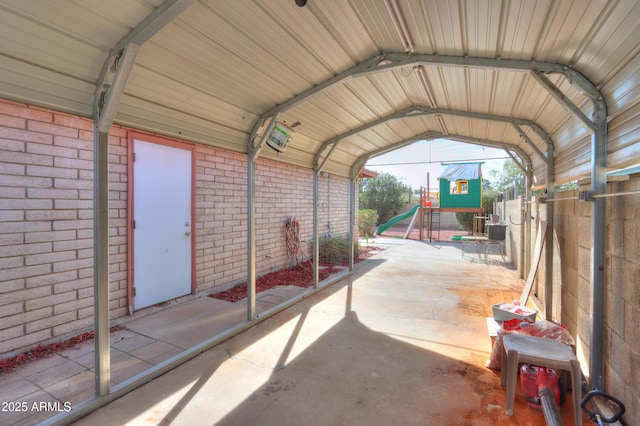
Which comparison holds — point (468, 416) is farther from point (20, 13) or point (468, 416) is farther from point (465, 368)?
point (20, 13)

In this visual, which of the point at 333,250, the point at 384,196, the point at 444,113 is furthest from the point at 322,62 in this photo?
the point at 384,196

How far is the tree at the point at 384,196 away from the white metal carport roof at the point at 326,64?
17.4m

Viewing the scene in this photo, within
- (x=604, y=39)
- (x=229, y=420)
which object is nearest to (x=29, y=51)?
(x=229, y=420)

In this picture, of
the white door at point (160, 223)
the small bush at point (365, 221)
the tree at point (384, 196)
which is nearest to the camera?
the white door at point (160, 223)

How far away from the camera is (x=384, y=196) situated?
2138cm

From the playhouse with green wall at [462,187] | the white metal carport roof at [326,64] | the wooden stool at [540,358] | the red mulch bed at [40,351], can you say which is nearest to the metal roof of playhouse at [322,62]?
the white metal carport roof at [326,64]

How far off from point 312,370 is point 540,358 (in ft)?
5.60

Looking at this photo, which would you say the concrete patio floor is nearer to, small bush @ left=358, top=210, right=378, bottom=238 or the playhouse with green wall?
small bush @ left=358, top=210, right=378, bottom=238

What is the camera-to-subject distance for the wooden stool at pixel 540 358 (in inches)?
76.4

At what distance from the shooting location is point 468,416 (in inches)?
83.4

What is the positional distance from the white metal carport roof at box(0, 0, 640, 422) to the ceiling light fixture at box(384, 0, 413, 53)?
13 mm

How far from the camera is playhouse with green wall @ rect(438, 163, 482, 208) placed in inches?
471

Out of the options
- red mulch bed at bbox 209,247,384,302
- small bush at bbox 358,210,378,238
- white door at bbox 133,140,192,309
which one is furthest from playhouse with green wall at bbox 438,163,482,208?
white door at bbox 133,140,192,309

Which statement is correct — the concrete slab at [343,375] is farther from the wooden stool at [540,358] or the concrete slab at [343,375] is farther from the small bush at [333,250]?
the small bush at [333,250]
